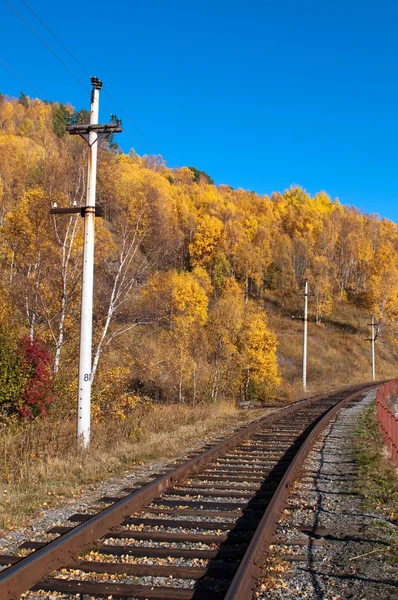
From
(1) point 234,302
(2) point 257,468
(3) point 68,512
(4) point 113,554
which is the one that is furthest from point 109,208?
(1) point 234,302

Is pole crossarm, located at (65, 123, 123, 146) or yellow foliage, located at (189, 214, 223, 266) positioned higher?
yellow foliage, located at (189, 214, 223, 266)

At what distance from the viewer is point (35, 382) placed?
1292 centimetres

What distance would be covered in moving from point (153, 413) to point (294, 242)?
8935cm

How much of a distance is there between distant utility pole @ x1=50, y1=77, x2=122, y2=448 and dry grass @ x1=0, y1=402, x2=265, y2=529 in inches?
23.5

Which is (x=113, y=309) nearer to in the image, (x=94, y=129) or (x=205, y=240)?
(x=94, y=129)

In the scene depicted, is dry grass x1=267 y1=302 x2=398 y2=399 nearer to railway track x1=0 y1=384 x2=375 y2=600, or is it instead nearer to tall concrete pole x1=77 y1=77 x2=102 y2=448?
tall concrete pole x1=77 y1=77 x2=102 y2=448

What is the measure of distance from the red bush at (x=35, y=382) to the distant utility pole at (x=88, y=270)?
6.88ft

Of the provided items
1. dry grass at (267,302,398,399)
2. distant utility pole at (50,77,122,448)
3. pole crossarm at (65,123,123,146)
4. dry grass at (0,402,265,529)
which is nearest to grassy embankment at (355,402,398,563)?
dry grass at (0,402,265,529)

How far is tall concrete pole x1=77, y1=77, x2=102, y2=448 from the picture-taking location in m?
11.2

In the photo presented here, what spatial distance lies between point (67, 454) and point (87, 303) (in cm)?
316

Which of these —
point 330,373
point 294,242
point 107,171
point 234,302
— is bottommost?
point 330,373

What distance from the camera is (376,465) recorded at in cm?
992

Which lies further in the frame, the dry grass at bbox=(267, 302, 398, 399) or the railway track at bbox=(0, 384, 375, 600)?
the dry grass at bbox=(267, 302, 398, 399)

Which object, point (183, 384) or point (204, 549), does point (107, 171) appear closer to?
point (204, 549)
